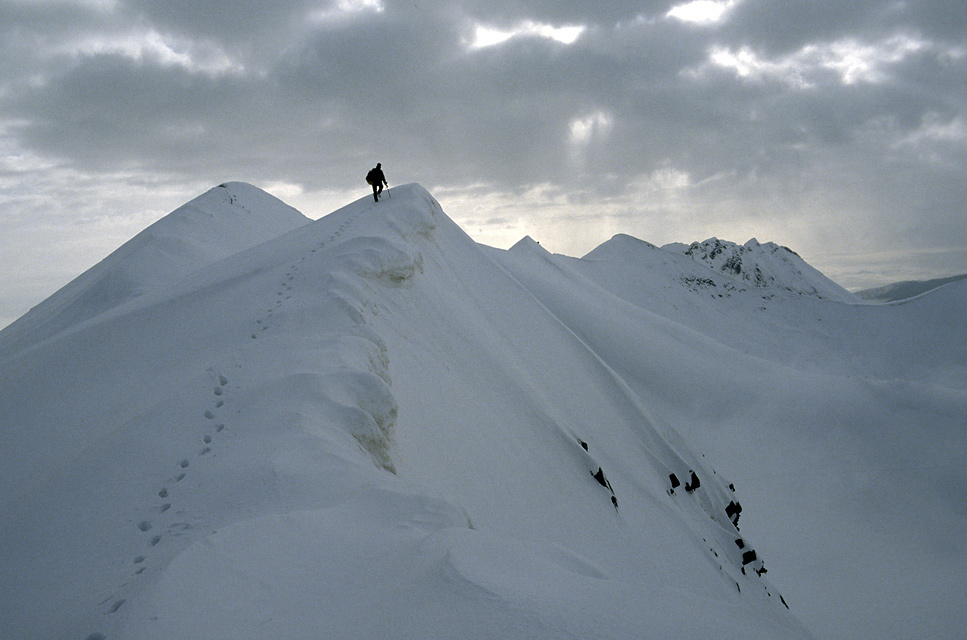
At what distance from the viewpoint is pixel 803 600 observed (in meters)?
16.6

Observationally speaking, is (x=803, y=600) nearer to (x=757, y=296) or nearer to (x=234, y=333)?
(x=234, y=333)

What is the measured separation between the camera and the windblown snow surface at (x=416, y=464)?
3291 millimetres

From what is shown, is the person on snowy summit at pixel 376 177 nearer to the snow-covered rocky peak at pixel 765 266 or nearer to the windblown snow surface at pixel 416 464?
the windblown snow surface at pixel 416 464

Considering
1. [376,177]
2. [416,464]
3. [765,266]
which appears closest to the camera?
[416,464]

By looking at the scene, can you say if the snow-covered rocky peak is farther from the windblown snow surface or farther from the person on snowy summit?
the person on snowy summit

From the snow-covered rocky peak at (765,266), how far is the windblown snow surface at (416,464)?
124 ft

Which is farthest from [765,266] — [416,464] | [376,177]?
[416,464]

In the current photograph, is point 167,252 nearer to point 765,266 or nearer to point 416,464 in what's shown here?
point 416,464

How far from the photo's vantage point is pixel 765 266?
6788cm

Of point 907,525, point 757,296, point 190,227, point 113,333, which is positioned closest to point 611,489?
point 113,333

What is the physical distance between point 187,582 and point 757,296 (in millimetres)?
59515

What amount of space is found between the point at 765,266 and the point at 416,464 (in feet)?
235

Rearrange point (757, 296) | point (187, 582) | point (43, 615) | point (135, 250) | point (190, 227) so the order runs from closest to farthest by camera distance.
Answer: point (187, 582)
point (43, 615)
point (135, 250)
point (190, 227)
point (757, 296)

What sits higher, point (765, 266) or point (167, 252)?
point (167, 252)
